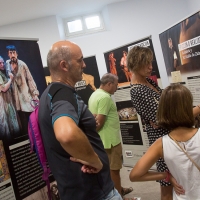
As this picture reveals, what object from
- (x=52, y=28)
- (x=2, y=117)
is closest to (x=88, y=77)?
(x=52, y=28)

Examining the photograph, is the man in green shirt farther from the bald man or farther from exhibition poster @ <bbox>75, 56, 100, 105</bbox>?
the bald man

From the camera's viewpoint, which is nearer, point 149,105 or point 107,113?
point 149,105

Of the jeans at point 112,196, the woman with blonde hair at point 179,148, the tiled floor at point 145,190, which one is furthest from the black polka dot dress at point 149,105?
the tiled floor at point 145,190

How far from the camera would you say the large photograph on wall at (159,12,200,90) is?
2.28 m

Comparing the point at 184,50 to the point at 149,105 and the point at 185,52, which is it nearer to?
the point at 185,52

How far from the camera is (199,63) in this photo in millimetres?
2270

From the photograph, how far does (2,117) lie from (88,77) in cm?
246

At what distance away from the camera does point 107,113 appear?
2646 mm

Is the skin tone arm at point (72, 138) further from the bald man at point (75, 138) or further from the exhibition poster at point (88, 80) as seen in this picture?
the exhibition poster at point (88, 80)

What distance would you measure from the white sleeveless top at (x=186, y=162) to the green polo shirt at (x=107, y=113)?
150cm

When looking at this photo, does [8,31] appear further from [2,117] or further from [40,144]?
[40,144]

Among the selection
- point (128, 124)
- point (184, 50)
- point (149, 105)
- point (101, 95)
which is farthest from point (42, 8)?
point (149, 105)

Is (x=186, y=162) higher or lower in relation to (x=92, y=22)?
lower

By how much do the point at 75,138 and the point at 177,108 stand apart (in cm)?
53
